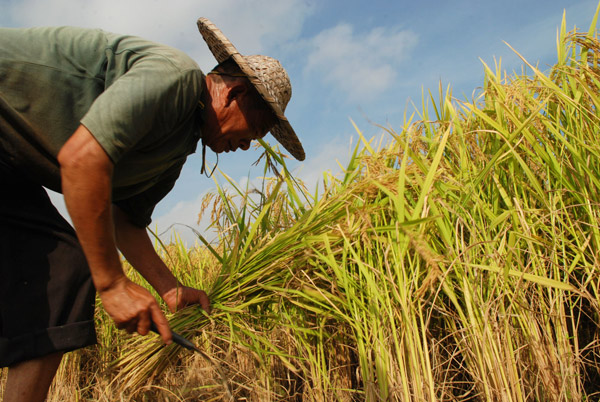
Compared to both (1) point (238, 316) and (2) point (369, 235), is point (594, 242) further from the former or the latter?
(1) point (238, 316)

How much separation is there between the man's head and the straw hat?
5 centimetres

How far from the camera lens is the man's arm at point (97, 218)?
117 cm

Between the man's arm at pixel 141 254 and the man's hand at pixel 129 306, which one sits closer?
the man's hand at pixel 129 306

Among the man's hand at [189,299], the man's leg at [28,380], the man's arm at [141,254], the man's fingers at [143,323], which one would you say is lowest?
the man's leg at [28,380]

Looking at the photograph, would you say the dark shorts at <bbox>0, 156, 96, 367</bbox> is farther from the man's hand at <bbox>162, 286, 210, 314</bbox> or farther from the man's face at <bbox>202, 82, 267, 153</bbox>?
the man's face at <bbox>202, 82, 267, 153</bbox>

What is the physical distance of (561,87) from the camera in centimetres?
192

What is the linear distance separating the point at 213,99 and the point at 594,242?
1.38 metres

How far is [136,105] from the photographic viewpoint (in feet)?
4.04

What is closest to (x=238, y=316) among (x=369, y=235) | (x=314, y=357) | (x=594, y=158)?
(x=314, y=357)

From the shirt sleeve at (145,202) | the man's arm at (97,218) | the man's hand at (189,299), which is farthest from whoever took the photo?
the shirt sleeve at (145,202)

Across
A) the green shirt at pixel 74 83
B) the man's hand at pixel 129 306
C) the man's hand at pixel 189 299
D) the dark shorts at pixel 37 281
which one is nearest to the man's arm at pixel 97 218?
the man's hand at pixel 129 306

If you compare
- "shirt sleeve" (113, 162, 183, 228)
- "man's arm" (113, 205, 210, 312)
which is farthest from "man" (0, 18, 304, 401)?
"man's arm" (113, 205, 210, 312)

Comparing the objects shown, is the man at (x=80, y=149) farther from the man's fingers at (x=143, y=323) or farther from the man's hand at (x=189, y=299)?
the man's hand at (x=189, y=299)

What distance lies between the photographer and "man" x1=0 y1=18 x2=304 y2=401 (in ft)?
3.97
